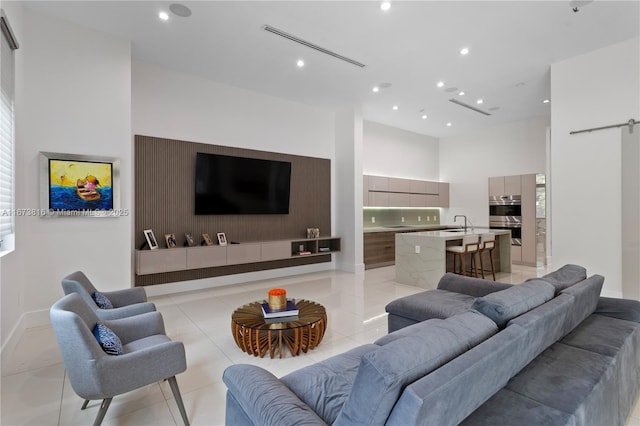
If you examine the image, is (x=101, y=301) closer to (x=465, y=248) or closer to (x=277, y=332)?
(x=277, y=332)

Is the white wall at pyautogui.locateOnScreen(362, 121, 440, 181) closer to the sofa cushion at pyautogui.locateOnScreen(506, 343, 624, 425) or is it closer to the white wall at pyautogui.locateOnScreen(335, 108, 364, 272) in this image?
the white wall at pyautogui.locateOnScreen(335, 108, 364, 272)

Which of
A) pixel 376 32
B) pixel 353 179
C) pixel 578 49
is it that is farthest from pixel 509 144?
pixel 376 32

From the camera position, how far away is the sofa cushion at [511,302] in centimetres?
167

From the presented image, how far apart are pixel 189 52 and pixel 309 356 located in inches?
172

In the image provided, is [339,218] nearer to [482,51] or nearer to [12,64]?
[482,51]

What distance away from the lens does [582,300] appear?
215 centimetres

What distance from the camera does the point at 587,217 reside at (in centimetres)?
467

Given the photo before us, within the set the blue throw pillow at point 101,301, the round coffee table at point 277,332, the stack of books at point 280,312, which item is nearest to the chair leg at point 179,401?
the round coffee table at point 277,332

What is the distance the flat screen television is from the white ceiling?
4.65ft

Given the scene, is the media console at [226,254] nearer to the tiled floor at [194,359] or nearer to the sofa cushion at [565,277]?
the tiled floor at [194,359]

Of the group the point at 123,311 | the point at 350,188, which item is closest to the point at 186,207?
the point at 123,311

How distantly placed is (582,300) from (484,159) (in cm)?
759

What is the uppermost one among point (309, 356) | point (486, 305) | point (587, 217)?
point (587, 217)

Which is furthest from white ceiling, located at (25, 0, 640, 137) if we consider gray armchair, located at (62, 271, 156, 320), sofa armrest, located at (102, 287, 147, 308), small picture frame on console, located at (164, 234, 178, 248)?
sofa armrest, located at (102, 287, 147, 308)
